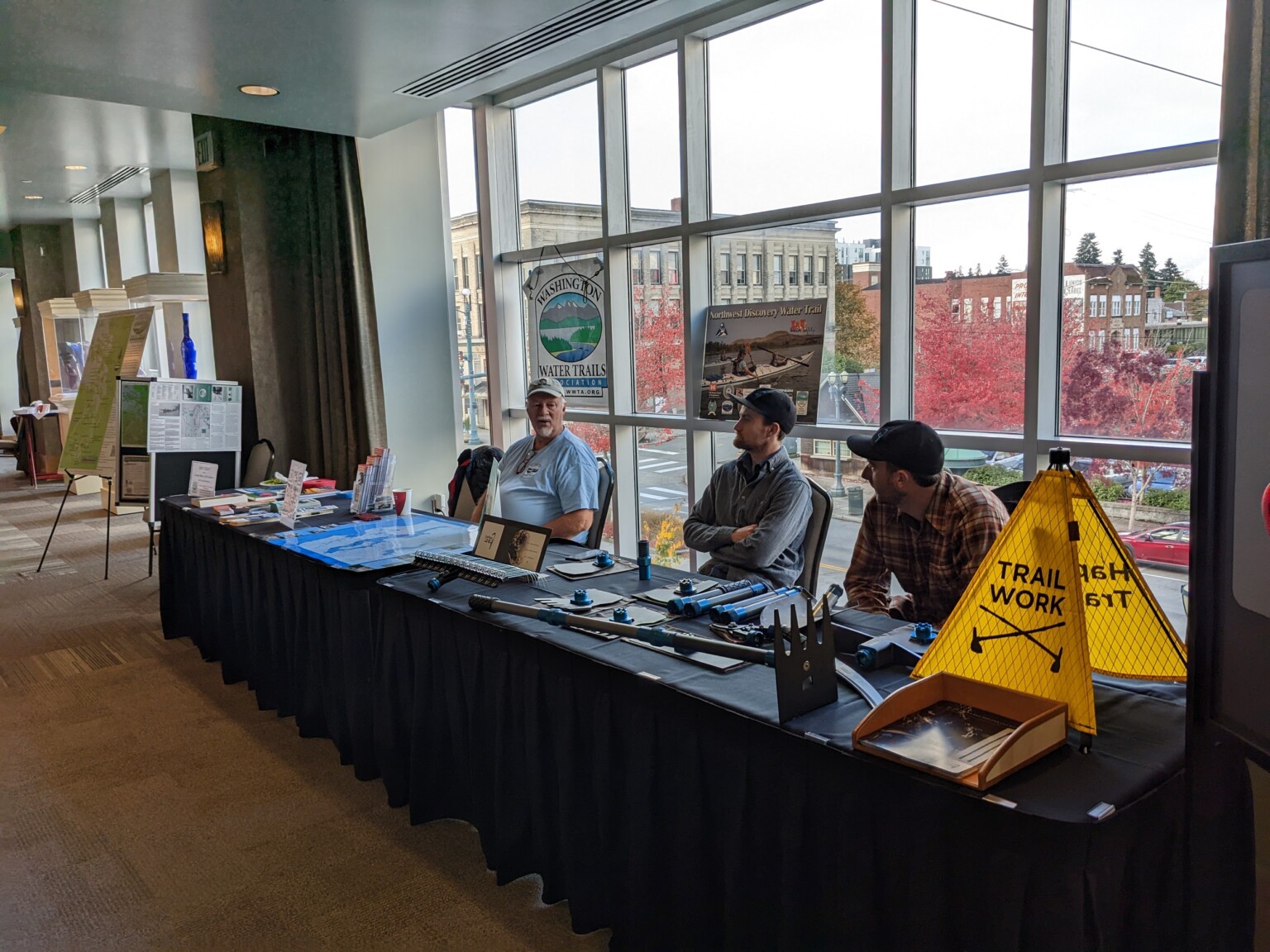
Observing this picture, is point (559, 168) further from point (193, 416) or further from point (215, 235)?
point (193, 416)

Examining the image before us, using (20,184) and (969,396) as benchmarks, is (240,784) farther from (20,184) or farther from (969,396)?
(20,184)

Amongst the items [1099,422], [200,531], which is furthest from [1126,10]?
[200,531]

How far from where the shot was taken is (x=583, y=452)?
350 cm

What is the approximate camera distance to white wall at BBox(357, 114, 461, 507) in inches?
209

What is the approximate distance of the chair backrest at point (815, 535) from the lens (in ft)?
9.56

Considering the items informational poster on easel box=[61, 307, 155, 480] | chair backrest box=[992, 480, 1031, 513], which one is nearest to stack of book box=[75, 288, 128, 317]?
informational poster on easel box=[61, 307, 155, 480]

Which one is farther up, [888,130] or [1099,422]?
[888,130]

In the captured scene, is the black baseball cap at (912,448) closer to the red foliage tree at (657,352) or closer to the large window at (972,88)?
the large window at (972,88)

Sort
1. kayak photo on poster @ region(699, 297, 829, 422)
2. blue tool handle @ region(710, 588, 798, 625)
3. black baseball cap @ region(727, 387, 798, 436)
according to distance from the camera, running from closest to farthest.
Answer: blue tool handle @ region(710, 588, 798, 625), black baseball cap @ region(727, 387, 798, 436), kayak photo on poster @ region(699, 297, 829, 422)

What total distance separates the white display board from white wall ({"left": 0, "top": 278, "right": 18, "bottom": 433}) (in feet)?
30.3

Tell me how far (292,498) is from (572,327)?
6.55 feet

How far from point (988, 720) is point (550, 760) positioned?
965mm

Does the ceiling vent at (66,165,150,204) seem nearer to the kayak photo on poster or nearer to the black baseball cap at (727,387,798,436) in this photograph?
the kayak photo on poster

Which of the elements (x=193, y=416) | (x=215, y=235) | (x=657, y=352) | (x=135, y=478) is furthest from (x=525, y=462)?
(x=215, y=235)
